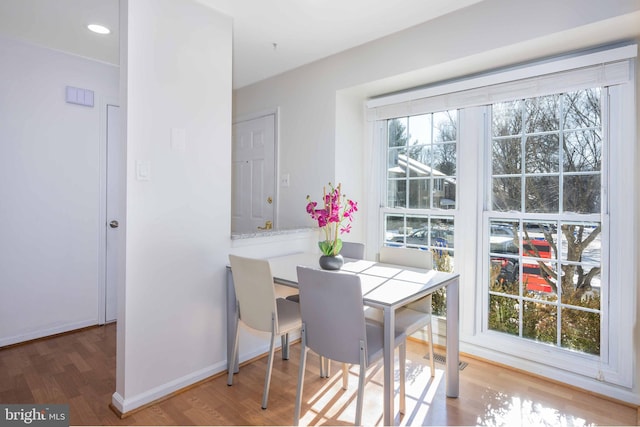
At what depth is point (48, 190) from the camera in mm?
3064

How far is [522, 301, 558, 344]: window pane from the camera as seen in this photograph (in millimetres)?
2469

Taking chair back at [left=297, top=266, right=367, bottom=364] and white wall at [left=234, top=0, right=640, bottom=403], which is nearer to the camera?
chair back at [left=297, top=266, right=367, bottom=364]

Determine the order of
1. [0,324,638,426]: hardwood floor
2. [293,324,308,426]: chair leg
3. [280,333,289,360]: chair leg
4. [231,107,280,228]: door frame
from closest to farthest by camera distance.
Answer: [293,324,308,426]: chair leg
[0,324,638,426]: hardwood floor
[280,333,289,360]: chair leg
[231,107,280,228]: door frame

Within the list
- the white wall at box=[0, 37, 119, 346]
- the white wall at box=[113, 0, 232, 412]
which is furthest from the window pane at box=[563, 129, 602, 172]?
the white wall at box=[0, 37, 119, 346]

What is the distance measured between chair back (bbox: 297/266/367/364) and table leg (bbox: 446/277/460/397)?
75 centimetres

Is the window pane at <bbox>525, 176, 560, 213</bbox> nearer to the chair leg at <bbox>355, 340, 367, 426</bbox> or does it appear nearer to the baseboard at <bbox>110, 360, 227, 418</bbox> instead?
the chair leg at <bbox>355, 340, 367, 426</bbox>

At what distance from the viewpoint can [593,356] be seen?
2.30 metres

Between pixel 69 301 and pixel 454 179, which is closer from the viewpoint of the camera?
pixel 454 179

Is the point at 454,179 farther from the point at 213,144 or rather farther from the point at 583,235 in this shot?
the point at 213,144

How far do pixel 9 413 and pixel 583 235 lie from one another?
3.45 metres

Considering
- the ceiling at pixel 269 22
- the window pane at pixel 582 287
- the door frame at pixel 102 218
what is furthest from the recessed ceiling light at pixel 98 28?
the window pane at pixel 582 287

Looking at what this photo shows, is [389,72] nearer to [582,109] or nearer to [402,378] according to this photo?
[582,109]

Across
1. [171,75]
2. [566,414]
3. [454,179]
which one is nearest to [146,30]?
[171,75]

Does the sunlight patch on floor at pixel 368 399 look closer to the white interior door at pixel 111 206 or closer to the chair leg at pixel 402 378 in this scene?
the chair leg at pixel 402 378
